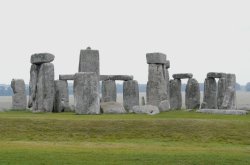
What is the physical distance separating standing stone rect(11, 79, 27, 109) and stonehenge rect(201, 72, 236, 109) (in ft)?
43.9

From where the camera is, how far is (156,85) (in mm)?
39438

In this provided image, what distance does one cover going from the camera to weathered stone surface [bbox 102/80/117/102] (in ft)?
146

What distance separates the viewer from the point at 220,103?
41688mm

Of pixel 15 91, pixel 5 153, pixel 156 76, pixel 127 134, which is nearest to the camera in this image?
pixel 5 153

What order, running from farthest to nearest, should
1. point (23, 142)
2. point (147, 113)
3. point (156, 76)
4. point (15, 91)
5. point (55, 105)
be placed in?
point (15, 91), point (156, 76), point (55, 105), point (147, 113), point (23, 142)

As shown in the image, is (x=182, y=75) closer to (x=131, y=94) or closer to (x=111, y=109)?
(x=131, y=94)

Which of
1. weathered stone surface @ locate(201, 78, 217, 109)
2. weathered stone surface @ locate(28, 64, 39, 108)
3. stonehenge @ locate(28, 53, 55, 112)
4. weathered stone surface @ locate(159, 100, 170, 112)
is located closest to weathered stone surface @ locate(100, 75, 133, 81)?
weathered stone surface @ locate(201, 78, 217, 109)

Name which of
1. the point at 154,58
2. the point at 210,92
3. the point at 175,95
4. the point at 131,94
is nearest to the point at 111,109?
the point at 154,58

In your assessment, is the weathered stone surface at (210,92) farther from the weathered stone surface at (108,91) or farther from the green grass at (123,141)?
the green grass at (123,141)

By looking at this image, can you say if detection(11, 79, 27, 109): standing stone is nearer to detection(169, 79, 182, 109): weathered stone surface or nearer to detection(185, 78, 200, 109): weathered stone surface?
detection(169, 79, 182, 109): weathered stone surface

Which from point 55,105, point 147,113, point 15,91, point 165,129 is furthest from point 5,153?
point 15,91

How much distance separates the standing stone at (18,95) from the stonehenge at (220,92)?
13371 mm

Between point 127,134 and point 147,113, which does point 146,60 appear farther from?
point 127,134

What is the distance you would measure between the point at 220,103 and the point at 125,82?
24.7ft
